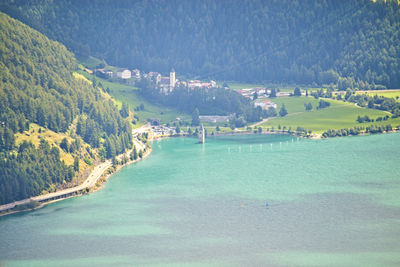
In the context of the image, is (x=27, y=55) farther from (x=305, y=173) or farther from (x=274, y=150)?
(x=305, y=173)

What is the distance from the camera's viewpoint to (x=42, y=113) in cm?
12838

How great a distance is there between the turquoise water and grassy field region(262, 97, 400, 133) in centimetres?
3083

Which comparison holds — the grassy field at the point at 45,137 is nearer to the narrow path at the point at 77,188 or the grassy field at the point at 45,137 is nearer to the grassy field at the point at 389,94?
the narrow path at the point at 77,188

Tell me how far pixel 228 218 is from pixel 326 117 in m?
87.7

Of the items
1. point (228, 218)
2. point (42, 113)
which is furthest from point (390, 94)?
point (228, 218)

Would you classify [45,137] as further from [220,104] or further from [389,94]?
[389,94]

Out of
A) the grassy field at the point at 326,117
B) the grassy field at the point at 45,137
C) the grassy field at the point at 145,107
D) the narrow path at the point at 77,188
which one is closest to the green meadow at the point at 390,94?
the grassy field at the point at 326,117

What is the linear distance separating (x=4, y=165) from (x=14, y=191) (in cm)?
577

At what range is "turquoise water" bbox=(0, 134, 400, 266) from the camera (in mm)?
78625

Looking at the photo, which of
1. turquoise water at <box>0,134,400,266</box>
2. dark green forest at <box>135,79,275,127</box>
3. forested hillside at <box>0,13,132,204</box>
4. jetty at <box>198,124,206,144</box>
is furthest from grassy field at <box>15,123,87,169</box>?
dark green forest at <box>135,79,275,127</box>

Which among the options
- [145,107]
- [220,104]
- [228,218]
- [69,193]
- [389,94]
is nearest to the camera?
[228,218]

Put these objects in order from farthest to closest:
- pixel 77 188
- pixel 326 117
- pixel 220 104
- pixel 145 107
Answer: pixel 145 107, pixel 220 104, pixel 326 117, pixel 77 188

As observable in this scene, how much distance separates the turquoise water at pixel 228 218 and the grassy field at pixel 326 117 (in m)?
30.8

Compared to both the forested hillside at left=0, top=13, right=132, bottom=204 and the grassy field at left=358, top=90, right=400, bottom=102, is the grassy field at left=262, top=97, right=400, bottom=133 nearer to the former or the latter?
the grassy field at left=358, top=90, right=400, bottom=102
